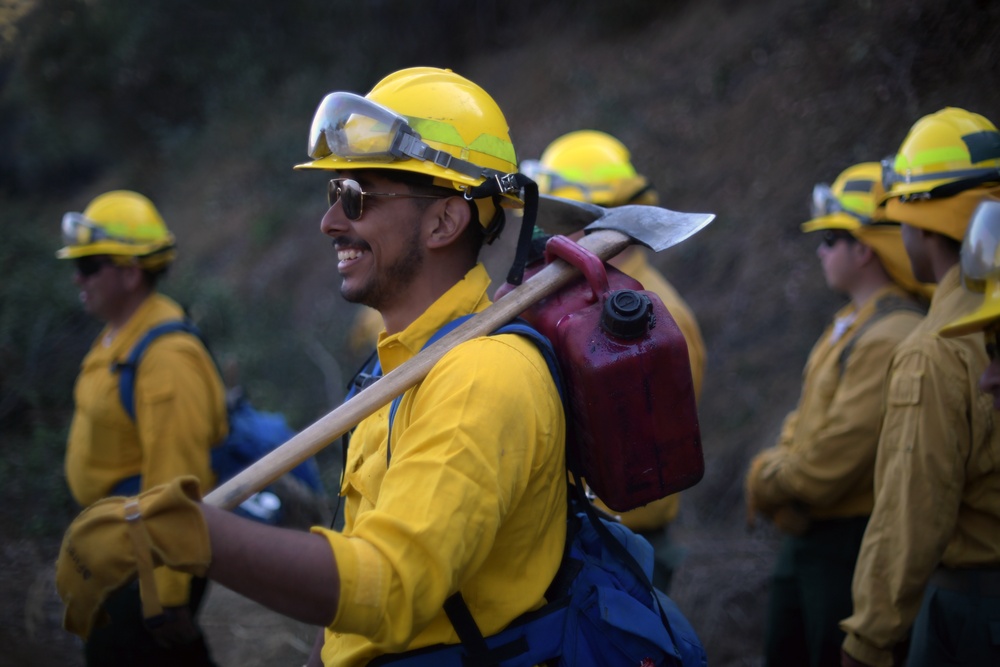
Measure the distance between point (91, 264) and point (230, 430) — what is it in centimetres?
108

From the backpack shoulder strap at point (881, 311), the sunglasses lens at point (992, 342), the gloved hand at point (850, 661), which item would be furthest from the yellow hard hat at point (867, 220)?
the gloved hand at point (850, 661)

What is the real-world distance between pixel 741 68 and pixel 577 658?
8470 millimetres

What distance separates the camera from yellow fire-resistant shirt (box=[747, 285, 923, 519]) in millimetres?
3490

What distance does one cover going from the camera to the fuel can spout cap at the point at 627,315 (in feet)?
5.90

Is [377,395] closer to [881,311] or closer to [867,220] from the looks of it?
[881,311]

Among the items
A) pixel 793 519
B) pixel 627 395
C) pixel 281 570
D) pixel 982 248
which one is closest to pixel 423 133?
pixel 627 395

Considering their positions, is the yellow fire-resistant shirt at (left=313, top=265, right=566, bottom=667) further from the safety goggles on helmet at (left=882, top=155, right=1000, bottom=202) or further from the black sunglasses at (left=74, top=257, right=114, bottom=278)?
the black sunglasses at (left=74, top=257, right=114, bottom=278)

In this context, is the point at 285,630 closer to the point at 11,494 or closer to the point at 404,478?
the point at 11,494

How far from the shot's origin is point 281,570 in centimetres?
147

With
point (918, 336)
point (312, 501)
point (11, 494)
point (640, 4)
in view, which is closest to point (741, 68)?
point (640, 4)

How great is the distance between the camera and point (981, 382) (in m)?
2.39

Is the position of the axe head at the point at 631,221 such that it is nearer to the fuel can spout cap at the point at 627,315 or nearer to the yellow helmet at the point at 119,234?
the fuel can spout cap at the point at 627,315

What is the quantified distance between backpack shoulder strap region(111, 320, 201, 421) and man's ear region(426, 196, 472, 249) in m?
2.24

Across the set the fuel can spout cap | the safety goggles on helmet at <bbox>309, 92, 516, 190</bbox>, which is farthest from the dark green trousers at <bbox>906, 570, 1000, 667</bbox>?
the safety goggles on helmet at <bbox>309, 92, 516, 190</bbox>
